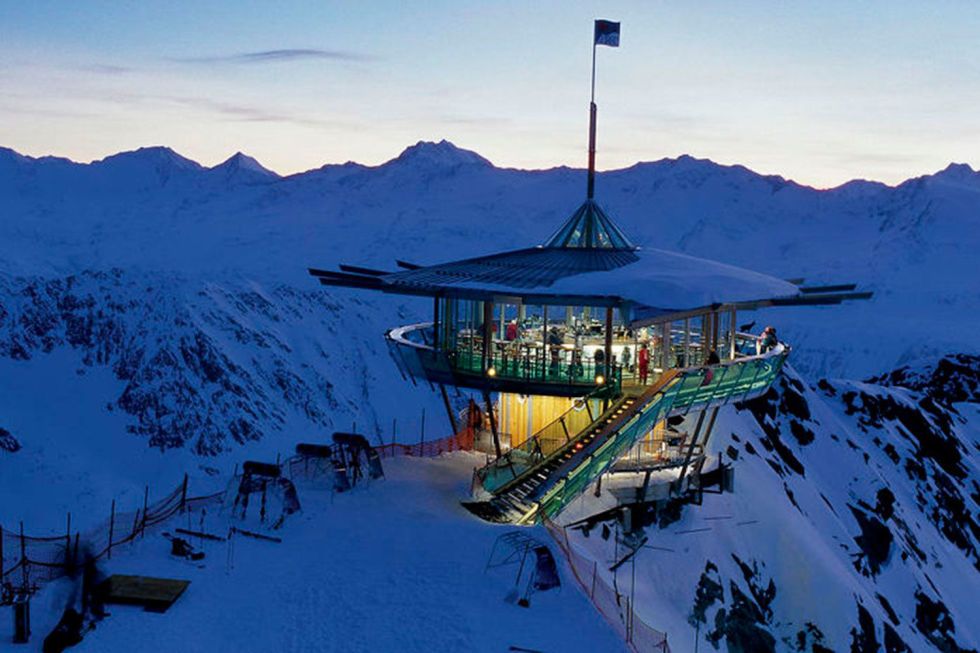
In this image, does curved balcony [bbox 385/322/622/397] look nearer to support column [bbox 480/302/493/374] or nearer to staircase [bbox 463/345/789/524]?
support column [bbox 480/302/493/374]

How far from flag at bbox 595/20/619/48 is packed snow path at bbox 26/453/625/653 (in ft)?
75.8

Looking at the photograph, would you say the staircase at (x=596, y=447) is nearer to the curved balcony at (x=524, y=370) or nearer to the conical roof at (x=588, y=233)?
the curved balcony at (x=524, y=370)

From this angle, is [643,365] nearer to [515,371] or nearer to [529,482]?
[515,371]

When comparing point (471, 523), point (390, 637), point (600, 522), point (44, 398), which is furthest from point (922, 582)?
point (44, 398)

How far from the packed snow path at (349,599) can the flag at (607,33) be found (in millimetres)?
23101

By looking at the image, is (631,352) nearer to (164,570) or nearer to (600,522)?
(600,522)

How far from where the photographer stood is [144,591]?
26219 mm

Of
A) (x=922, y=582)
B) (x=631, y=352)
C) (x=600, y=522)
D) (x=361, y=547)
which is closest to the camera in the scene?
(x=361, y=547)

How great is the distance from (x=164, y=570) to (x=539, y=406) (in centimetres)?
1724

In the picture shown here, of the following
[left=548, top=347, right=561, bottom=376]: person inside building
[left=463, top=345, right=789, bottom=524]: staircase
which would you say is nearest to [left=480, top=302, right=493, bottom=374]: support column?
[left=548, top=347, right=561, bottom=376]: person inside building

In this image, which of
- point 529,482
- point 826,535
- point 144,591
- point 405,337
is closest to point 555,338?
point 405,337

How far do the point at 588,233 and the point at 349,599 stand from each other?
23.1 m

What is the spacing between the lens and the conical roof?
1781 inches

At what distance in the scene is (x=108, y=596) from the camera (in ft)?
84.9
